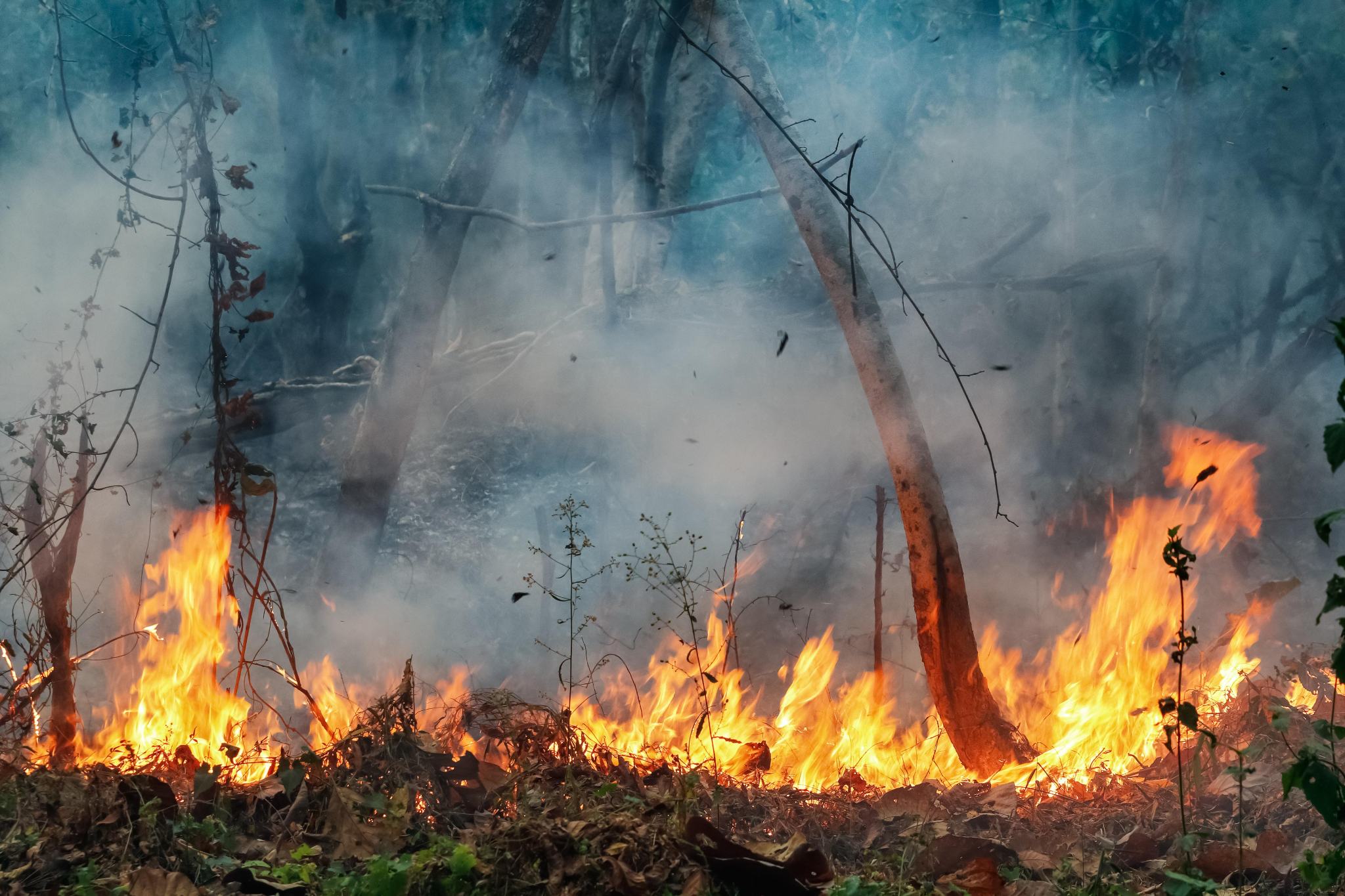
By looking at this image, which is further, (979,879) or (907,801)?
(907,801)

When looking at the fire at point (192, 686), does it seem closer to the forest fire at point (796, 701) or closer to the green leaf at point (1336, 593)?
the forest fire at point (796, 701)

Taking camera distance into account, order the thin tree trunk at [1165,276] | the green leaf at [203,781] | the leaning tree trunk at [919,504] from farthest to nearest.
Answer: the thin tree trunk at [1165,276]
the leaning tree trunk at [919,504]
the green leaf at [203,781]

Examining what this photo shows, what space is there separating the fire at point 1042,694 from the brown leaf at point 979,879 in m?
1.12

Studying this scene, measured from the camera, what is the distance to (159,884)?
2426mm

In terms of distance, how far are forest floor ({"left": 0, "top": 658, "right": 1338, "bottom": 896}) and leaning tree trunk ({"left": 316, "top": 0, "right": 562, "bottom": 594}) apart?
75.5 inches

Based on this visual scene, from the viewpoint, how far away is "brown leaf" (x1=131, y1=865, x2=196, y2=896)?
2.41 meters

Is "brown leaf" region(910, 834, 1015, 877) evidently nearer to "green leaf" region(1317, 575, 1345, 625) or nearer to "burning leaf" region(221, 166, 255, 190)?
"green leaf" region(1317, 575, 1345, 625)

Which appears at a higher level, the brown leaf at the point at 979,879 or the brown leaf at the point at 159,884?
the brown leaf at the point at 159,884

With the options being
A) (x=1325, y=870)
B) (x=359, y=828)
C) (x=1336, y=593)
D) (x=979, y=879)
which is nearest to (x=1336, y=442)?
(x=1336, y=593)

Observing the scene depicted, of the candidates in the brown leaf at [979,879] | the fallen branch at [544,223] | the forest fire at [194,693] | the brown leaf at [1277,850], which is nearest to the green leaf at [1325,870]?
the brown leaf at [1277,850]

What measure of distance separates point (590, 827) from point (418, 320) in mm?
3924

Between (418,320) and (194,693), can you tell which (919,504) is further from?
(194,693)

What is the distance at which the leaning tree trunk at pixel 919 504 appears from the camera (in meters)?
4.02

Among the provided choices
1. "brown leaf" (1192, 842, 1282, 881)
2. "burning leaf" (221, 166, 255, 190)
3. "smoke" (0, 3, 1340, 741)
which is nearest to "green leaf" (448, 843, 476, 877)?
"brown leaf" (1192, 842, 1282, 881)
